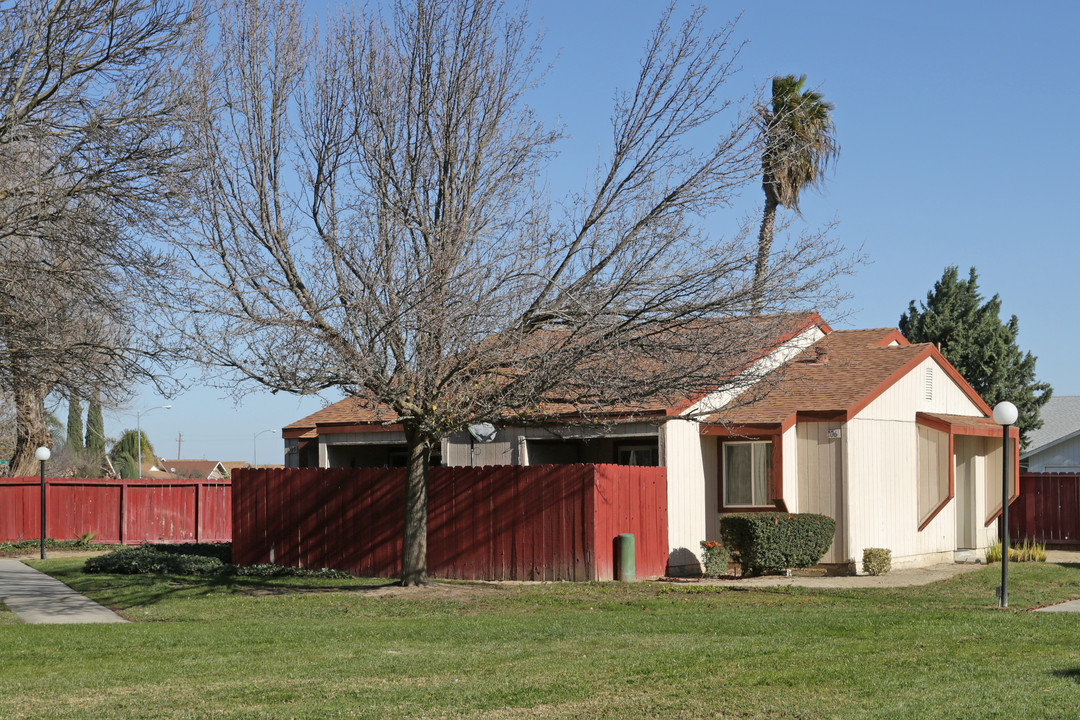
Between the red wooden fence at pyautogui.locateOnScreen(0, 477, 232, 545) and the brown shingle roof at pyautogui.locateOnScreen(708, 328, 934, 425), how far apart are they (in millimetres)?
16505

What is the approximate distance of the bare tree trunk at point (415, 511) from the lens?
53.5 feet

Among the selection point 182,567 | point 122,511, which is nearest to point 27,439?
point 122,511

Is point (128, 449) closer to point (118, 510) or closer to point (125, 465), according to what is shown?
point (125, 465)

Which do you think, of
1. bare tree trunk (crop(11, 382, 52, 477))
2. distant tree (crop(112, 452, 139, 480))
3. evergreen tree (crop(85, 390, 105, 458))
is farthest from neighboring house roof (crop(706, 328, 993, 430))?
distant tree (crop(112, 452, 139, 480))

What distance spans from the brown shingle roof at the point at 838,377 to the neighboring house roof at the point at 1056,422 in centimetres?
1835

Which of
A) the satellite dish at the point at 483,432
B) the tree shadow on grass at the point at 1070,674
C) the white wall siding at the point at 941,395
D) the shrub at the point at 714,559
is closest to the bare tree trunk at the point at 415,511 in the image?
the satellite dish at the point at 483,432

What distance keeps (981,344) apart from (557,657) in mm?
33044

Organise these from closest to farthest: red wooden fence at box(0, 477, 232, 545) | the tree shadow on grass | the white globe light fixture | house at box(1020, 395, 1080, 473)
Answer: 1. the tree shadow on grass
2. the white globe light fixture
3. red wooden fence at box(0, 477, 232, 545)
4. house at box(1020, 395, 1080, 473)

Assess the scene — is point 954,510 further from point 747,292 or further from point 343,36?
point 343,36

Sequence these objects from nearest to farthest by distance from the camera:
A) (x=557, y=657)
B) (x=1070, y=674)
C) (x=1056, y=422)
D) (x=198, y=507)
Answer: (x=1070, y=674), (x=557, y=657), (x=198, y=507), (x=1056, y=422)

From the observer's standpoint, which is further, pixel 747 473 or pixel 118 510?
pixel 118 510

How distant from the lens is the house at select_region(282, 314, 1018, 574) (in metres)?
19.4

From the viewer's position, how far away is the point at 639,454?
2195cm

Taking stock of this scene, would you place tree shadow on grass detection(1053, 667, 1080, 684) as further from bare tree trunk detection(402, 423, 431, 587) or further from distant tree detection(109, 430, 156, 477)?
distant tree detection(109, 430, 156, 477)
